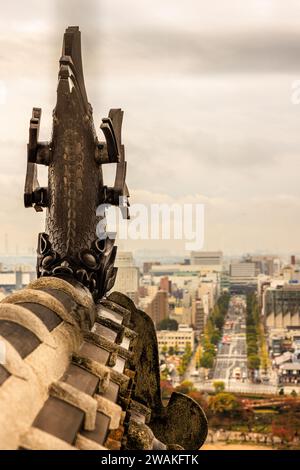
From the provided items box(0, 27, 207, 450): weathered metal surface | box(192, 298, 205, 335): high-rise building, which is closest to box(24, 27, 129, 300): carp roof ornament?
box(0, 27, 207, 450): weathered metal surface

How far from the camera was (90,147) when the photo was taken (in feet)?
7.75

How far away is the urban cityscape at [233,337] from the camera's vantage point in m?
22.8

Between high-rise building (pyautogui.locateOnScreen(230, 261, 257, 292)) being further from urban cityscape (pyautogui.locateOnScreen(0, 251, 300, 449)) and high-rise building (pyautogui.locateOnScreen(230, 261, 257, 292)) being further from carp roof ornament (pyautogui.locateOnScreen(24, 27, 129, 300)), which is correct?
carp roof ornament (pyautogui.locateOnScreen(24, 27, 129, 300))

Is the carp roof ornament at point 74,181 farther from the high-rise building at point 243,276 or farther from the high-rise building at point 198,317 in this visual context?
the high-rise building at point 198,317

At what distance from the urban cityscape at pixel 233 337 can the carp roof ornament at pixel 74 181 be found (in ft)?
58.1

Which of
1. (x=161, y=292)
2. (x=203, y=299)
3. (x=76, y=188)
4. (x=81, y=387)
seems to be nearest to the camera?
(x=81, y=387)

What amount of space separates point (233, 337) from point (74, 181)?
28457 millimetres

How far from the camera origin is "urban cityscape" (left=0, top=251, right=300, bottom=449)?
22766 millimetres

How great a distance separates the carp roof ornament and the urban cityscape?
17.7m

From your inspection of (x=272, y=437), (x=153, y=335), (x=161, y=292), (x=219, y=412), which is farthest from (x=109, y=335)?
(x=161, y=292)

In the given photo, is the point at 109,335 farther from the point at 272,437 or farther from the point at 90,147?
the point at 272,437

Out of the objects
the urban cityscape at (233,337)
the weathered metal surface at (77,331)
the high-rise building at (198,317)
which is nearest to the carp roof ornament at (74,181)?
the weathered metal surface at (77,331)

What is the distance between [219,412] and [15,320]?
22.2 meters

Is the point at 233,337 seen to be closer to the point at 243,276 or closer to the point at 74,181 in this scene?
the point at 243,276
